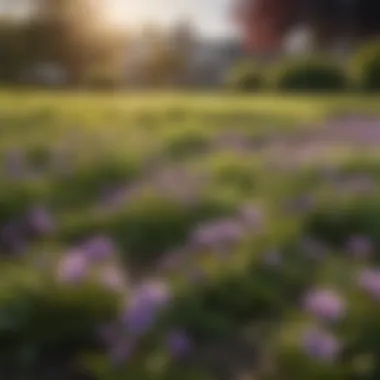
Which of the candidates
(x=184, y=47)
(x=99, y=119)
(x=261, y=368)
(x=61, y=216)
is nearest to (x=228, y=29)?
(x=184, y=47)

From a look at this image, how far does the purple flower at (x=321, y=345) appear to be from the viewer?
2.46ft

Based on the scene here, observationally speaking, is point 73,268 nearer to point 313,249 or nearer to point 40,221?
point 40,221

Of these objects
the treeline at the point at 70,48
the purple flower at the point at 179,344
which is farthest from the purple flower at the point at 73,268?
the treeline at the point at 70,48

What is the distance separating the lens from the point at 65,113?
92 centimetres

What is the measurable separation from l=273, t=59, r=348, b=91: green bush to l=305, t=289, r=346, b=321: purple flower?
26 centimetres

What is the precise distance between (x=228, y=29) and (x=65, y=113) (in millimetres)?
207

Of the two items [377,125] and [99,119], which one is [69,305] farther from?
[377,125]

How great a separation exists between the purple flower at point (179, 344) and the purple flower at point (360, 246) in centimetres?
20

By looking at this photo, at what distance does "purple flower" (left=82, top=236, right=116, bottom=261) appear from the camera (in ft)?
2.69

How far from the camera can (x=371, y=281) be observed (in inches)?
31.7

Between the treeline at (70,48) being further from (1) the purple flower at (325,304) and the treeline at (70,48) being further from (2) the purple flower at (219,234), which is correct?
(1) the purple flower at (325,304)

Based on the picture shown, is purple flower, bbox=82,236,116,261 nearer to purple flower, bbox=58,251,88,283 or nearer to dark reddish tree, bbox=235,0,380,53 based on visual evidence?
purple flower, bbox=58,251,88,283

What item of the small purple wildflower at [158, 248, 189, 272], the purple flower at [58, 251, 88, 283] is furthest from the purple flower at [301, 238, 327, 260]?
the purple flower at [58, 251, 88, 283]

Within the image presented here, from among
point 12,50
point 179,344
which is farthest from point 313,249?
point 12,50
